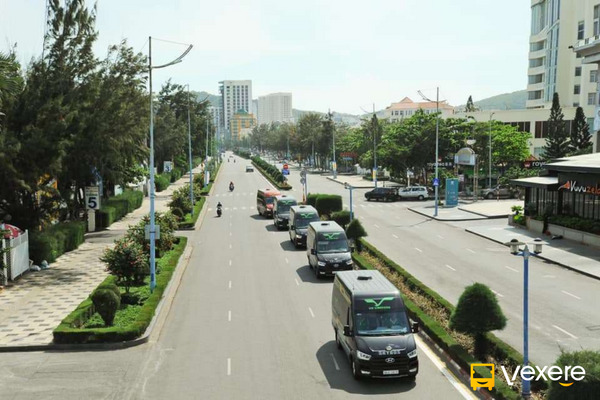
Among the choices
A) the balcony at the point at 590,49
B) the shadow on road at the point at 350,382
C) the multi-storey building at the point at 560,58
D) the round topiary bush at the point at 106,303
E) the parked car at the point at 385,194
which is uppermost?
the multi-storey building at the point at 560,58

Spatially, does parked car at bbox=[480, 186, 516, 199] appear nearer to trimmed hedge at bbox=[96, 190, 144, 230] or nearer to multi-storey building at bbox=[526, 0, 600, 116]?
multi-storey building at bbox=[526, 0, 600, 116]

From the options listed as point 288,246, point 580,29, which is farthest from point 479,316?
point 580,29

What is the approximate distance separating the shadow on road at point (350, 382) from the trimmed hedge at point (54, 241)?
20904mm

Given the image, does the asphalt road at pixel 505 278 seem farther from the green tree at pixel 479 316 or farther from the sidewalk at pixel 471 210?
the sidewalk at pixel 471 210

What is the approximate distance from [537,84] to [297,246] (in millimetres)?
103145

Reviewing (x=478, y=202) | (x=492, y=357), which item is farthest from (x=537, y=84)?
(x=492, y=357)

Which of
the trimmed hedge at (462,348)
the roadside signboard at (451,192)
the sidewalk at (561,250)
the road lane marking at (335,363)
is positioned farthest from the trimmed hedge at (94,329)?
the roadside signboard at (451,192)

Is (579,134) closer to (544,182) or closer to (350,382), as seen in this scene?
(544,182)

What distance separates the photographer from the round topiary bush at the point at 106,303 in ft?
67.7

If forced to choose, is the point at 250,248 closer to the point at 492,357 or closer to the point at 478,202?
the point at 492,357

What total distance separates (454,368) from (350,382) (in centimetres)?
314

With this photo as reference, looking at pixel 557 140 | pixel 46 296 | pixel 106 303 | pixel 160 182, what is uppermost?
pixel 557 140

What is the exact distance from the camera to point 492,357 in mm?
17391

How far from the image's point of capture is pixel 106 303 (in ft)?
68.0
